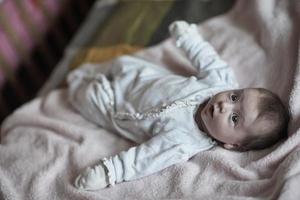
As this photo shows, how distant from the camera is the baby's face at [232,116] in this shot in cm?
107

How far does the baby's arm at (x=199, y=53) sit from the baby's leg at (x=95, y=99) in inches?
9.6

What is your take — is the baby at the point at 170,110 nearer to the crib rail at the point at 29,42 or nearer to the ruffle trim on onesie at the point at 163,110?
the ruffle trim on onesie at the point at 163,110

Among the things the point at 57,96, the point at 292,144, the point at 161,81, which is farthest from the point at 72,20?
the point at 292,144

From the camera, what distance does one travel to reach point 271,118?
105 cm

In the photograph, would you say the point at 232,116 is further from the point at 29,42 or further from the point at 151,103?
the point at 29,42

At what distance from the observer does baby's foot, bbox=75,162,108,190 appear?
42.0 inches

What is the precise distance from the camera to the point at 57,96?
1416mm

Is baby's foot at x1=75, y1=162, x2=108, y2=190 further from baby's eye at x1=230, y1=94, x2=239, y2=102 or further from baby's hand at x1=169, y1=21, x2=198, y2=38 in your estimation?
baby's hand at x1=169, y1=21, x2=198, y2=38

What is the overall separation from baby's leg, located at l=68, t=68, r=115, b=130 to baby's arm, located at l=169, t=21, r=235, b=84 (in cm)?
24

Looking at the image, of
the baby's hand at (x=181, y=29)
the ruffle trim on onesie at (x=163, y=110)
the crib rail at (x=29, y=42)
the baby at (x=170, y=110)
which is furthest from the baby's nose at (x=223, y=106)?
the crib rail at (x=29, y=42)

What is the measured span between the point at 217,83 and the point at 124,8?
55cm

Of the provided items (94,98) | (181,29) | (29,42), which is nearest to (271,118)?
(181,29)

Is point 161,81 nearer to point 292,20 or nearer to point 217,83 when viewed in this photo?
point 217,83

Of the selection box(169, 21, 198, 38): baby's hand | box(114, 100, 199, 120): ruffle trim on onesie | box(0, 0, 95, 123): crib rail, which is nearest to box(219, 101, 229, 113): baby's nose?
box(114, 100, 199, 120): ruffle trim on onesie
